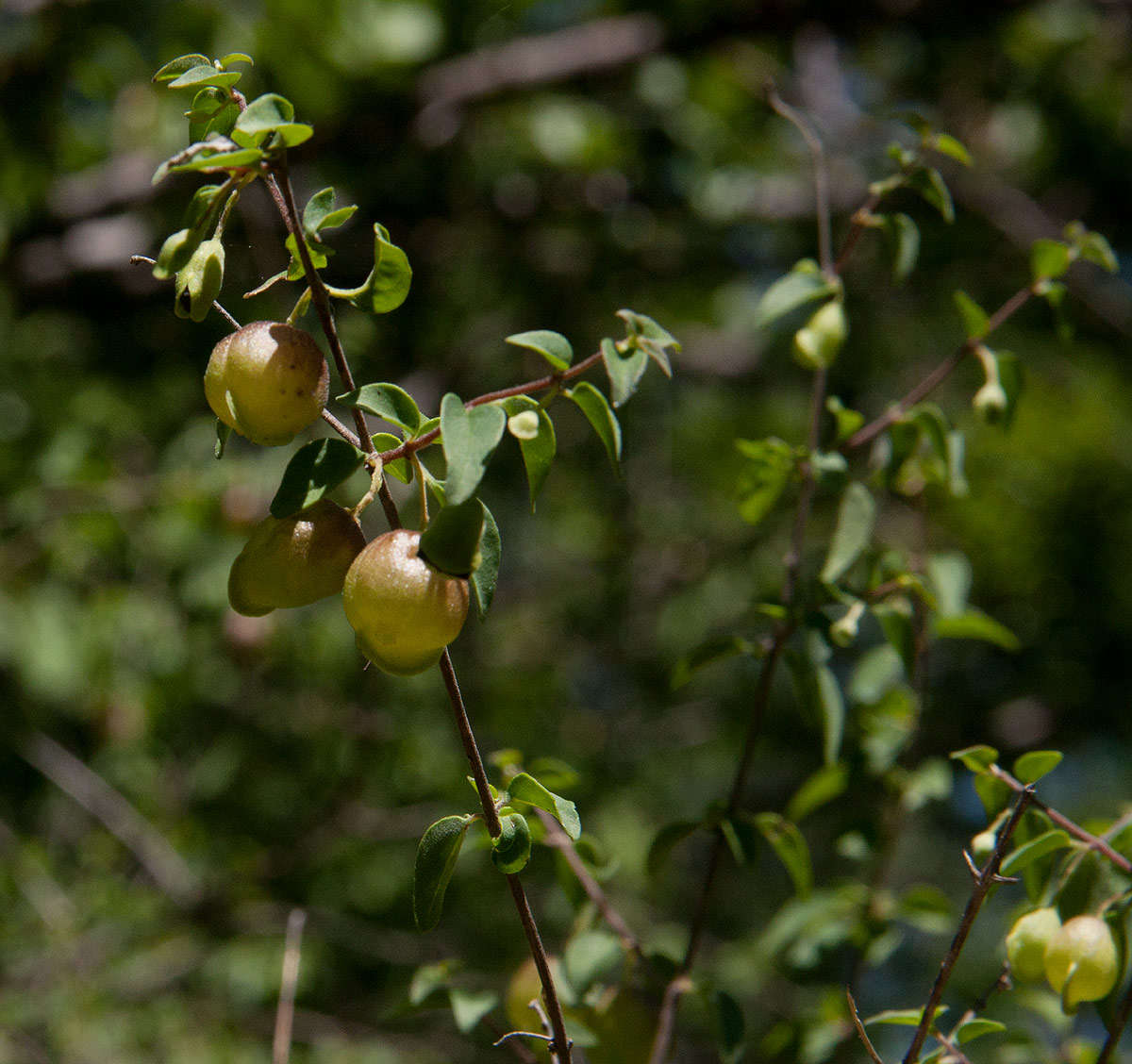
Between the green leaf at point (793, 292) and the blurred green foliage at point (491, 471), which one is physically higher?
the green leaf at point (793, 292)

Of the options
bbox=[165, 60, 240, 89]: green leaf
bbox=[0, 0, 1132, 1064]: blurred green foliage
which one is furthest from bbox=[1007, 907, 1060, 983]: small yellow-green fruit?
bbox=[0, 0, 1132, 1064]: blurred green foliage

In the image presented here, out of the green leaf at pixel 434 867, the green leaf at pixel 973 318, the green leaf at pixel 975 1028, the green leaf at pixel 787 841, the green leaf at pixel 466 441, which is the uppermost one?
the green leaf at pixel 466 441

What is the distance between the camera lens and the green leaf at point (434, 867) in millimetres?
673

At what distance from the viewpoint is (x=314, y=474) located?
61 centimetres

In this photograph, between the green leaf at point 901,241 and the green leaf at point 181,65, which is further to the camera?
the green leaf at point 901,241

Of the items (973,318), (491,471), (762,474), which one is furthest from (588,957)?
(491,471)

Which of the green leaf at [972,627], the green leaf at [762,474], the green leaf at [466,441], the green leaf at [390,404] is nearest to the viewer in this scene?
the green leaf at [466,441]

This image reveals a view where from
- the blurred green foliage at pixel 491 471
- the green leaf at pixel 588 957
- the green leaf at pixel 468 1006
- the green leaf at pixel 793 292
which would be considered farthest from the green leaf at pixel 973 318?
the blurred green foliage at pixel 491 471

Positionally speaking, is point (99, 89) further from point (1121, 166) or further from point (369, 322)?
point (1121, 166)

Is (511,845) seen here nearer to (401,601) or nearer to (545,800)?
(545,800)

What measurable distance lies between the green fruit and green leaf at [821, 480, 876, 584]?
479 mm

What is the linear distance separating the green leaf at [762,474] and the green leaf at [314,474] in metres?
0.46

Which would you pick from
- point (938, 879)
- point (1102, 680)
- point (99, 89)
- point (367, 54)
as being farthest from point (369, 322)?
point (938, 879)

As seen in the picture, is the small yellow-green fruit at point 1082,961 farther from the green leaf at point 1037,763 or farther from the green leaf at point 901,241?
the green leaf at point 901,241
